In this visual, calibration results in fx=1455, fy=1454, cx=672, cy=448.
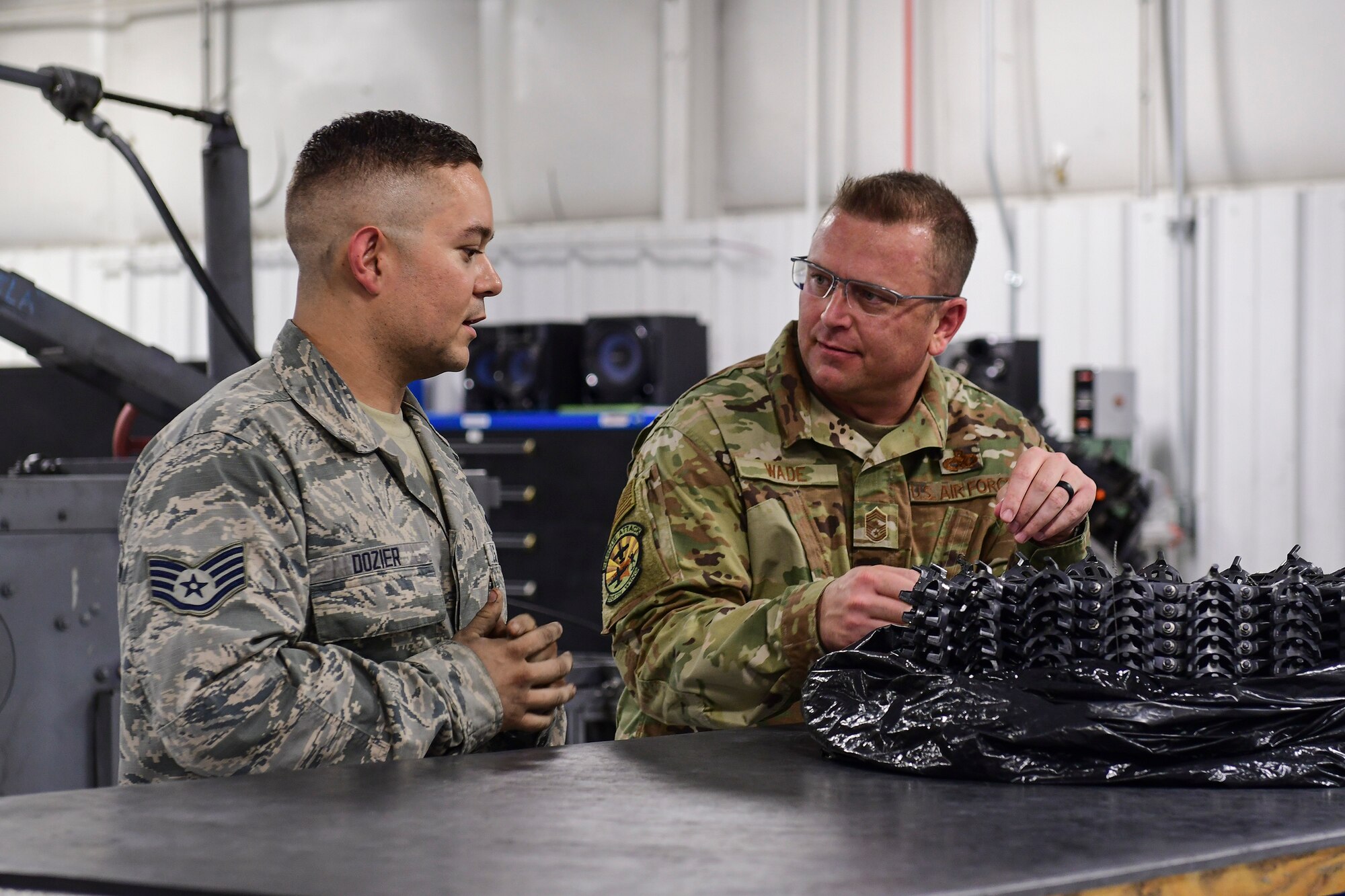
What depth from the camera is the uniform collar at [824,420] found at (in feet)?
6.81

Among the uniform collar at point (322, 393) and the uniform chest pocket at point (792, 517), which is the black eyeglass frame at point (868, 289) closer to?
the uniform chest pocket at point (792, 517)

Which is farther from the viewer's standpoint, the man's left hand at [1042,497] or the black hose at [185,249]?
the black hose at [185,249]

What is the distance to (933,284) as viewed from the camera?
7.22 feet

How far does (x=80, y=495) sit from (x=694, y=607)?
1365mm

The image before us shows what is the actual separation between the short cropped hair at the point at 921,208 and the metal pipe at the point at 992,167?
4274 mm

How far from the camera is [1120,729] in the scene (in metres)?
1.29

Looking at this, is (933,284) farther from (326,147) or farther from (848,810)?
(848,810)

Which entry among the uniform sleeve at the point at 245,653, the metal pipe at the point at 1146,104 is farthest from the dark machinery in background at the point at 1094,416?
the uniform sleeve at the point at 245,653

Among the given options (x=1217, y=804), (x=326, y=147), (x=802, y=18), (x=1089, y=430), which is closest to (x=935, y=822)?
(x=1217, y=804)

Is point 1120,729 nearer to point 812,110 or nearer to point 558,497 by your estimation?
point 558,497

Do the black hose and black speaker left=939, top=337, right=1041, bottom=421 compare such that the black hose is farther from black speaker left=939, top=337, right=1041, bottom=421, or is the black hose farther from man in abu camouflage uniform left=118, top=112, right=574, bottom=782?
black speaker left=939, top=337, right=1041, bottom=421

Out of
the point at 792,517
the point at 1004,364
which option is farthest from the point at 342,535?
the point at 1004,364

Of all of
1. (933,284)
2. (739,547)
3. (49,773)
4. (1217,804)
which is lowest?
(49,773)

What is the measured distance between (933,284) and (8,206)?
24.4 ft
